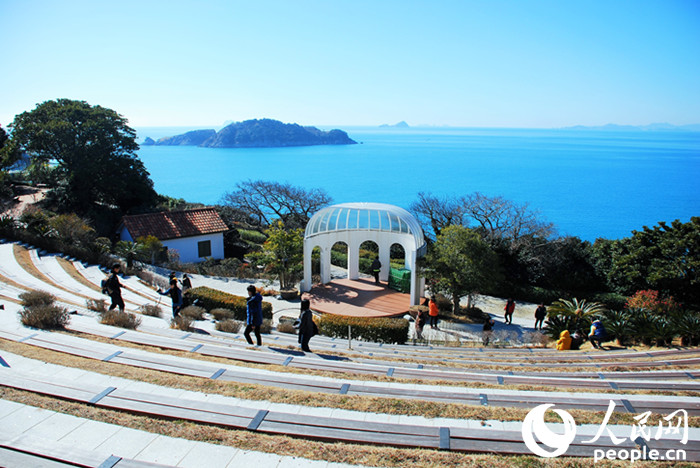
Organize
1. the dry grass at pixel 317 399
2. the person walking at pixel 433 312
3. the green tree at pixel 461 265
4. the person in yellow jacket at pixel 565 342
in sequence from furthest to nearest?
the green tree at pixel 461 265 → the person walking at pixel 433 312 → the person in yellow jacket at pixel 565 342 → the dry grass at pixel 317 399

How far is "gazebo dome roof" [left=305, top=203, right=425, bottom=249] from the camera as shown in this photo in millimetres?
20417

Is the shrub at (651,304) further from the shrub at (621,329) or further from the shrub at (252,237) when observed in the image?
the shrub at (252,237)

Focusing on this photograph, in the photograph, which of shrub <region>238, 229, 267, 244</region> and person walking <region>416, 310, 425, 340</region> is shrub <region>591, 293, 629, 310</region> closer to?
person walking <region>416, 310, 425, 340</region>

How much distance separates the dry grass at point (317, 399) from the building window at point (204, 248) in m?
20.4

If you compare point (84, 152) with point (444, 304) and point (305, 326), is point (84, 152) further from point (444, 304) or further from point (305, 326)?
point (305, 326)

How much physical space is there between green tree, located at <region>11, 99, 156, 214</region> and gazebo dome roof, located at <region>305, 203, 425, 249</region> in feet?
60.9

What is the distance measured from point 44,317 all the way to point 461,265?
13872 mm

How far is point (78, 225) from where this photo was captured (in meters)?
22.8

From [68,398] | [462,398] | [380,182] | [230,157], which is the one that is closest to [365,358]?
[462,398]

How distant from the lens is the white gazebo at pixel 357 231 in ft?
66.2

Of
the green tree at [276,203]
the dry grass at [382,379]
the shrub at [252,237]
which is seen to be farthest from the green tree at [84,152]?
the dry grass at [382,379]

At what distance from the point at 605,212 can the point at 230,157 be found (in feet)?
409

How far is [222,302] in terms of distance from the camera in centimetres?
1494

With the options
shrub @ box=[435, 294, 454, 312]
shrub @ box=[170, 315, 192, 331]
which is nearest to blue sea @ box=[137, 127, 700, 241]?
shrub @ box=[435, 294, 454, 312]
